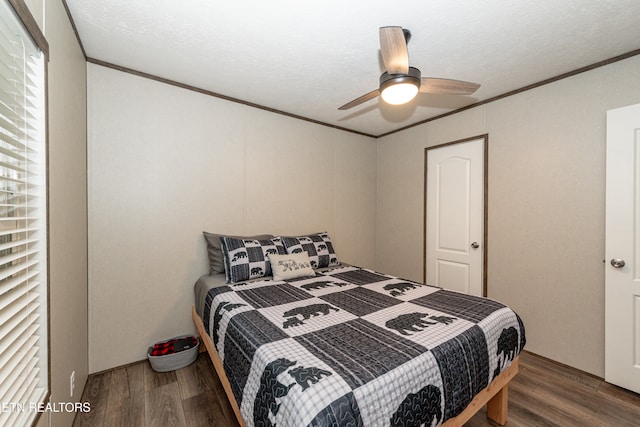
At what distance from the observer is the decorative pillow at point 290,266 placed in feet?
7.92

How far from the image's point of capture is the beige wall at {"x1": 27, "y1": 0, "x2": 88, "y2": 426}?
4.17 feet

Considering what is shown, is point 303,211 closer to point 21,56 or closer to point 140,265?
point 140,265

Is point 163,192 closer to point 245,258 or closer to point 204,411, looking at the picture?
point 245,258

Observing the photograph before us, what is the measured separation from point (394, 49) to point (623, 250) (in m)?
2.29

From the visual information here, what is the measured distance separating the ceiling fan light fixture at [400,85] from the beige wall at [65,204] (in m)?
1.68

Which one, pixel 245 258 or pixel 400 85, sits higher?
pixel 400 85

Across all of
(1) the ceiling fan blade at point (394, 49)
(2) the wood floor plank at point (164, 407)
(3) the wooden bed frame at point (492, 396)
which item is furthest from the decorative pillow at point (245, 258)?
(1) the ceiling fan blade at point (394, 49)

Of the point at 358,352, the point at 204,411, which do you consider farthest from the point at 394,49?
the point at 204,411

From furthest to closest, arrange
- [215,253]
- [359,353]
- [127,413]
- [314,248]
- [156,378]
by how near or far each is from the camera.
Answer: [314,248], [215,253], [156,378], [127,413], [359,353]

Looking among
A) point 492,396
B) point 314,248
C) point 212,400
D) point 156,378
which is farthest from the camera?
point 314,248

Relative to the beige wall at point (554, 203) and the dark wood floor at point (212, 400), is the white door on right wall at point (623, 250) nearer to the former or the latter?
the beige wall at point (554, 203)

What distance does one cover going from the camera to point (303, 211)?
336 centimetres

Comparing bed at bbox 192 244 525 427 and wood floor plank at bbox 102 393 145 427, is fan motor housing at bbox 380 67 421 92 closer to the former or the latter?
bed at bbox 192 244 525 427

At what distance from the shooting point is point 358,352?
Result: 47.6 inches
